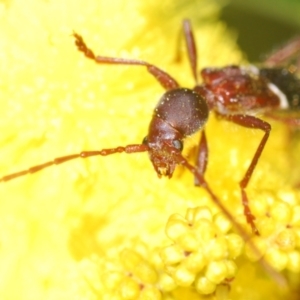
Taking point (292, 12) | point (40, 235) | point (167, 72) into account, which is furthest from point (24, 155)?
point (292, 12)

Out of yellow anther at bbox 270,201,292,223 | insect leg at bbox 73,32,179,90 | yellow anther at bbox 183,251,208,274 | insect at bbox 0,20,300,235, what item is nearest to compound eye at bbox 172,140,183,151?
insect at bbox 0,20,300,235

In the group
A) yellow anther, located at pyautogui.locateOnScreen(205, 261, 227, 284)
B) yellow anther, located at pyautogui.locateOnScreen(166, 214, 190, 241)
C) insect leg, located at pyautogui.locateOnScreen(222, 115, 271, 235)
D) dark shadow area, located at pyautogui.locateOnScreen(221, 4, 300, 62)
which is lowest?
dark shadow area, located at pyautogui.locateOnScreen(221, 4, 300, 62)

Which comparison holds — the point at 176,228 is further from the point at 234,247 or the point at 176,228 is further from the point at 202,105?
the point at 202,105

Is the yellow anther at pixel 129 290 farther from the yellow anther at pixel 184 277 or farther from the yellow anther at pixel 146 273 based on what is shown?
the yellow anther at pixel 184 277

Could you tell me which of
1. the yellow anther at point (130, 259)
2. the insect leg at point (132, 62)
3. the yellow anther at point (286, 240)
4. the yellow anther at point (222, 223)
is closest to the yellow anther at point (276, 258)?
the yellow anther at point (286, 240)

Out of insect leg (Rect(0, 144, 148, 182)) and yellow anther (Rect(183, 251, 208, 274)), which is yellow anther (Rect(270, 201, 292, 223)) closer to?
yellow anther (Rect(183, 251, 208, 274))

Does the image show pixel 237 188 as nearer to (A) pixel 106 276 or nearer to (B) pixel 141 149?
(B) pixel 141 149

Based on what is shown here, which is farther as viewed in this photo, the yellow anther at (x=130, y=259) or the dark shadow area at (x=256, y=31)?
the dark shadow area at (x=256, y=31)

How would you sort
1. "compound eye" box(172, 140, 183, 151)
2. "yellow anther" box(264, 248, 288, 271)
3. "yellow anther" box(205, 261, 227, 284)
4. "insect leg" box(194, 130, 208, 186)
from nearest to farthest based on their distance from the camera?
"yellow anther" box(205, 261, 227, 284)
"yellow anther" box(264, 248, 288, 271)
"compound eye" box(172, 140, 183, 151)
"insect leg" box(194, 130, 208, 186)
